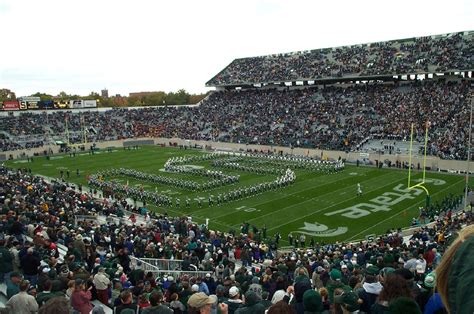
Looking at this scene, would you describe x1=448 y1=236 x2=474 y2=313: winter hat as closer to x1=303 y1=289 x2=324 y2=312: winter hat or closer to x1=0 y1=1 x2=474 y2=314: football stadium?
x1=0 y1=1 x2=474 y2=314: football stadium

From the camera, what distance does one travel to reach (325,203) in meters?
25.5

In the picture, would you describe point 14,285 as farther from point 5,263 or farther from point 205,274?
point 205,274

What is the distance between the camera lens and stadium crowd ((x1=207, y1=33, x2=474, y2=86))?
4716 centimetres

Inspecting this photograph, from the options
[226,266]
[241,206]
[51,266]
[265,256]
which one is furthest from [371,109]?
[51,266]

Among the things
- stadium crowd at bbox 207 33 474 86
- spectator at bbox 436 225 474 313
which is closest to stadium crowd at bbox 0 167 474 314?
spectator at bbox 436 225 474 313

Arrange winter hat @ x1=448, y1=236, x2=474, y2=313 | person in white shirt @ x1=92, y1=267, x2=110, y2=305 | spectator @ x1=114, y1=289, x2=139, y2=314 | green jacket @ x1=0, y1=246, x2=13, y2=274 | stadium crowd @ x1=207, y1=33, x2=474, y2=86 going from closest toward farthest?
winter hat @ x1=448, y1=236, x2=474, y2=313 → spectator @ x1=114, y1=289, x2=139, y2=314 → person in white shirt @ x1=92, y1=267, x2=110, y2=305 → green jacket @ x1=0, y1=246, x2=13, y2=274 → stadium crowd @ x1=207, y1=33, x2=474, y2=86

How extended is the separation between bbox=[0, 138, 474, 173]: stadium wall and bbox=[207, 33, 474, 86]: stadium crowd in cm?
1542

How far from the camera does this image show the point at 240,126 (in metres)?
53.6

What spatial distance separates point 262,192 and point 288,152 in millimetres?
15566

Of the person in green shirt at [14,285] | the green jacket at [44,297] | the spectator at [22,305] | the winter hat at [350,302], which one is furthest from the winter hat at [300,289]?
the person in green shirt at [14,285]

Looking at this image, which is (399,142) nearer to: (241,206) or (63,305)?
(241,206)

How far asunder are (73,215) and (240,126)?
3661 centimetres

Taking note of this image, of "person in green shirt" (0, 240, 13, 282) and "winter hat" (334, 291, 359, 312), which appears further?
"person in green shirt" (0, 240, 13, 282)

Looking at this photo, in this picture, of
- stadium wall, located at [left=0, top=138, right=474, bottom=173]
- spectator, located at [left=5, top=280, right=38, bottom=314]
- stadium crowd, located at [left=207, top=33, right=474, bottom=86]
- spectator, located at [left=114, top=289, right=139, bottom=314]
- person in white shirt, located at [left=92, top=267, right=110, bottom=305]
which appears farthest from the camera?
stadium crowd, located at [left=207, top=33, right=474, bottom=86]
